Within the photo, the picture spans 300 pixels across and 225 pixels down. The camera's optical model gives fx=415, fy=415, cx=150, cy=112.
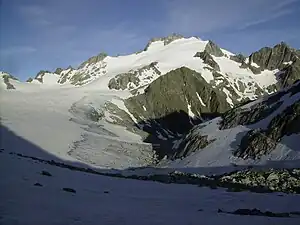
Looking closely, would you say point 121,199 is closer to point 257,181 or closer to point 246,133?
point 257,181

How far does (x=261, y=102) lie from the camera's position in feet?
236

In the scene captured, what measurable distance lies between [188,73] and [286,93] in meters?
124

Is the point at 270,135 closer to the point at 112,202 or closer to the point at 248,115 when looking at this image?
the point at 248,115

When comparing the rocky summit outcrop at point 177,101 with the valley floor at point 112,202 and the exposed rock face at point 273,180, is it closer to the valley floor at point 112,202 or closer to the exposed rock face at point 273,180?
the exposed rock face at point 273,180

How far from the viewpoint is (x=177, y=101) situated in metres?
180

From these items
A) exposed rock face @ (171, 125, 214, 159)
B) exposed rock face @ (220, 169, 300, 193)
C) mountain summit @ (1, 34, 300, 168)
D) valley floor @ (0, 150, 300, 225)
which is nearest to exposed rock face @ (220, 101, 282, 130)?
mountain summit @ (1, 34, 300, 168)

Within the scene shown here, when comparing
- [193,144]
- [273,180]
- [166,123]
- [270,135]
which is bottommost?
[273,180]

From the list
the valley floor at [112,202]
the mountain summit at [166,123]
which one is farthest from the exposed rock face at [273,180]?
the mountain summit at [166,123]

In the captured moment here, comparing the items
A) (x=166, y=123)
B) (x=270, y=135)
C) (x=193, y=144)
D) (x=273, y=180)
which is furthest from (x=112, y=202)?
(x=166, y=123)

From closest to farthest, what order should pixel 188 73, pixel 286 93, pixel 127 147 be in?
pixel 286 93 < pixel 127 147 < pixel 188 73

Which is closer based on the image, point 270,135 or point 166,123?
point 270,135

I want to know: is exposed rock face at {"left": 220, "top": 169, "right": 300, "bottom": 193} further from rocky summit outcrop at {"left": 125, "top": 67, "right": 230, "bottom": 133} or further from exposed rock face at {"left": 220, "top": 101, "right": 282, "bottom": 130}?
rocky summit outcrop at {"left": 125, "top": 67, "right": 230, "bottom": 133}

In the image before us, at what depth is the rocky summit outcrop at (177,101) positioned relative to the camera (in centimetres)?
16188

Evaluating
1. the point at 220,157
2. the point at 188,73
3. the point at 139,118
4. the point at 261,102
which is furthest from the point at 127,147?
the point at 188,73
